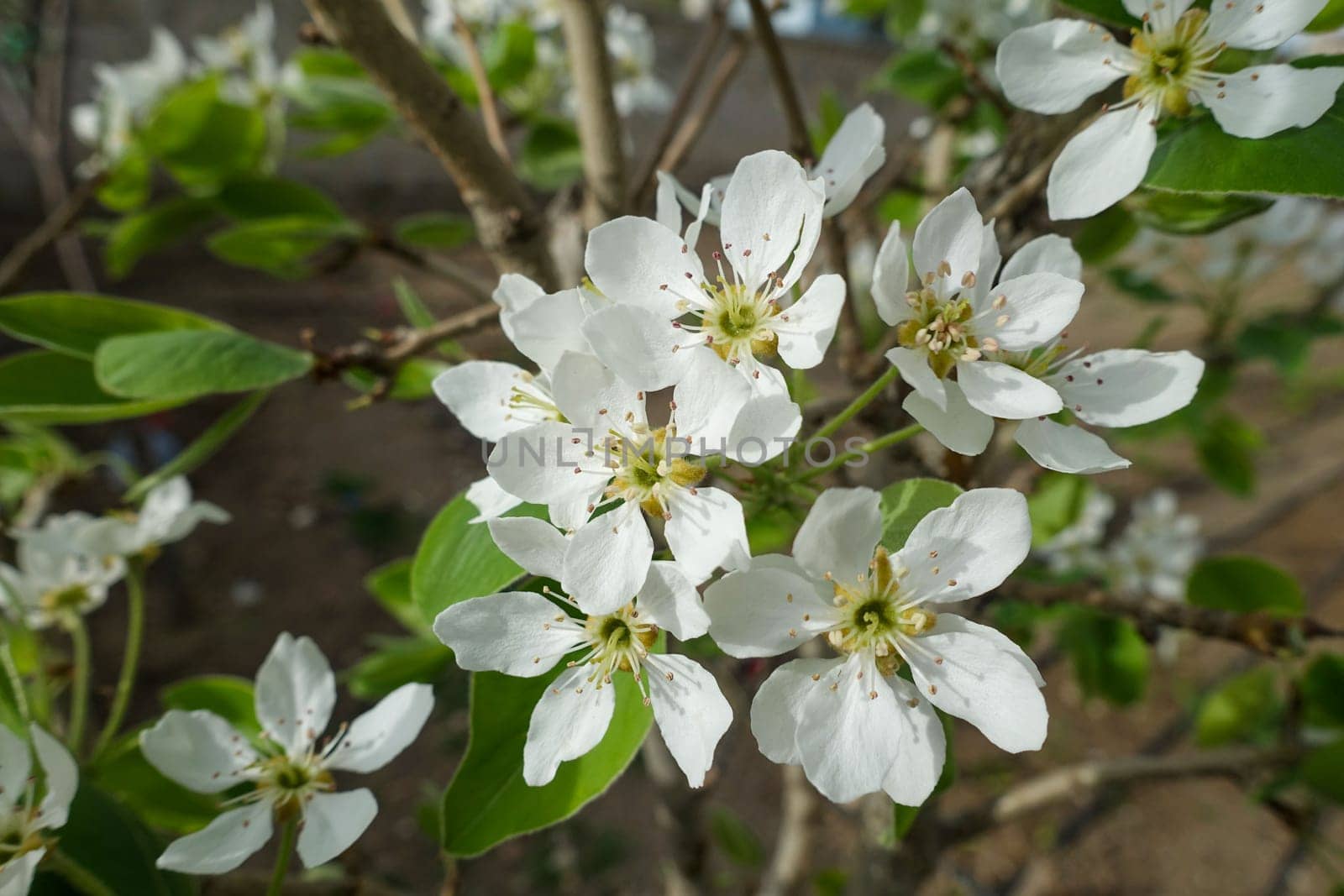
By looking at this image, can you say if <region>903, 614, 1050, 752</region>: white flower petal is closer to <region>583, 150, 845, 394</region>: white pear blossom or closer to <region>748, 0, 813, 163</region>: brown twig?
<region>583, 150, 845, 394</region>: white pear blossom

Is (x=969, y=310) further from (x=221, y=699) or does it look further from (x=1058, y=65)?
(x=221, y=699)

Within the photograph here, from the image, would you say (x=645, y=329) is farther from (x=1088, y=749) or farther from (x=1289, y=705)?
(x=1088, y=749)

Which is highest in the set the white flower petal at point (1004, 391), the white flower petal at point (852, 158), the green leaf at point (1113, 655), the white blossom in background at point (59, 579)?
the white flower petal at point (852, 158)

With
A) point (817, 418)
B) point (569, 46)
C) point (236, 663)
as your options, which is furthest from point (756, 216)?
point (236, 663)

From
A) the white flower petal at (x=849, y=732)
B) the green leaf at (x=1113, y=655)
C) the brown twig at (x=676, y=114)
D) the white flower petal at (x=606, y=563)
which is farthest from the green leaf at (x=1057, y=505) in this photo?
the white flower petal at (x=606, y=563)

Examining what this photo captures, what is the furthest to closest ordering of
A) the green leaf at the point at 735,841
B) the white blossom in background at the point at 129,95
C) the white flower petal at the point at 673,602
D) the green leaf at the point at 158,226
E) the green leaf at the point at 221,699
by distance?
the green leaf at the point at 735,841 < the white blossom in background at the point at 129,95 < the green leaf at the point at 158,226 < the green leaf at the point at 221,699 < the white flower petal at the point at 673,602

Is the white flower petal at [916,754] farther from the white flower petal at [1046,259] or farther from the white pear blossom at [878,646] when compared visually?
the white flower petal at [1046,259]

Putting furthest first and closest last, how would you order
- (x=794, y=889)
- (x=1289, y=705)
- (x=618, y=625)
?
(x=794, y=889), (x=1289, y=705), (x=618, y=625)
